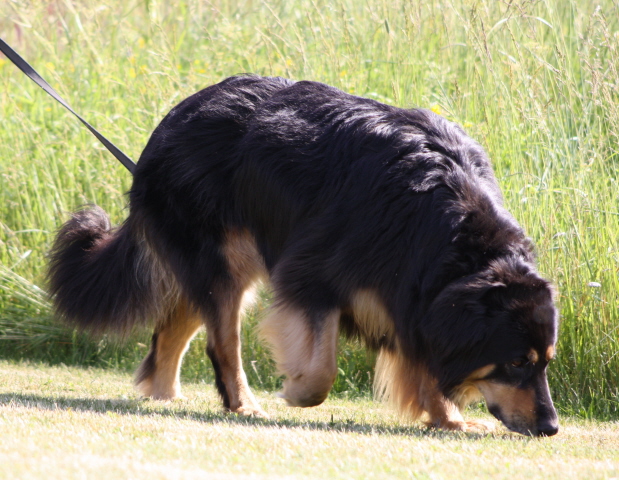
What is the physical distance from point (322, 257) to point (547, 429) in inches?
49.3

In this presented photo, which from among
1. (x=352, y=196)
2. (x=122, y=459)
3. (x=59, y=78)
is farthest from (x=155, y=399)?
(x=59, y=78)

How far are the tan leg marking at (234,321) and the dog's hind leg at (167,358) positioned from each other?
1.83 ft

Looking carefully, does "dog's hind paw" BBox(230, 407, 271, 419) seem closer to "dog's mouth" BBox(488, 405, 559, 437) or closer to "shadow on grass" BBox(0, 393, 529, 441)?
"shadow on grass" BBox(0, 393, 529, 441)

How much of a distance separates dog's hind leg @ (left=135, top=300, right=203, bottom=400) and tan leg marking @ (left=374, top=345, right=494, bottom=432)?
127cm

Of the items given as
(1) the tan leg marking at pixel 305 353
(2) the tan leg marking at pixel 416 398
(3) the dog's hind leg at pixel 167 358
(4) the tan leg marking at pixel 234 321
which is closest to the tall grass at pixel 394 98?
(3) the dog's hind leg at pixel 167 358

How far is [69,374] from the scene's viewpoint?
571 centimetres

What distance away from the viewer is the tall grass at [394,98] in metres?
5.10

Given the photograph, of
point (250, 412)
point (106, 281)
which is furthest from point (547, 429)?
point (106, 281)

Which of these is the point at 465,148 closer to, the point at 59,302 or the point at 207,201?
the point at 207,201

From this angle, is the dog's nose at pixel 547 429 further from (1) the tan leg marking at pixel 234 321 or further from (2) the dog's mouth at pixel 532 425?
(1) the tan leg marking at pixel 234 321

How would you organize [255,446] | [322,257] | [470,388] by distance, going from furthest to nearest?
[322,257] < [470,388] < [255,446]

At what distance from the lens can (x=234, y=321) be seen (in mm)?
4336

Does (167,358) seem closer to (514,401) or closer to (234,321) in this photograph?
(234,321)

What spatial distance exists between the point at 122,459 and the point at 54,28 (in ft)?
22.6
